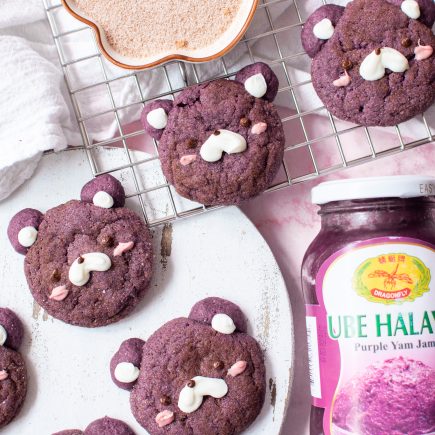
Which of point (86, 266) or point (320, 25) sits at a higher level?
point (320, 25)

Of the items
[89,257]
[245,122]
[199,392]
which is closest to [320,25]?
[245,122]

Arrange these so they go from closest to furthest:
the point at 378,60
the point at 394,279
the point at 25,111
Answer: the point at 394,279 < the point at 378,60 < the point at 25,111

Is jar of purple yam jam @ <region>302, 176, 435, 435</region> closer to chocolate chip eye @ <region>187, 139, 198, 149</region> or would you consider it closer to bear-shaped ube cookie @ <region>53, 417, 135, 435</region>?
chocolate chip eye @ <region>187, 139, 198, 149</region>

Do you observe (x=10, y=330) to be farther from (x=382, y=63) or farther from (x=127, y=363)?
(x=382, y=63)

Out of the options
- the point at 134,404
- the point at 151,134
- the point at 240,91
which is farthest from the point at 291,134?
the point at 134,404

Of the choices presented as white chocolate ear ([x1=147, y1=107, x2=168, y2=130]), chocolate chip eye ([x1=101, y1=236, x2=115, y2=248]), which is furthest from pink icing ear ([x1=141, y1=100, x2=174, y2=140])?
chocolate chip eye ([x1=101, y1=236, x2=115, y2=248])

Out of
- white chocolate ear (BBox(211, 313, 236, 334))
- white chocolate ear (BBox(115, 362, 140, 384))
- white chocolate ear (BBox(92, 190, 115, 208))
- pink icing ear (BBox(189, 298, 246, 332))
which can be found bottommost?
white chocolate ear (BBox(115, 362, 140, 384))

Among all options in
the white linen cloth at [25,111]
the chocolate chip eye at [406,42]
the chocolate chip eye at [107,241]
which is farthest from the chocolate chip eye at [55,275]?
the chocolate chip eye at [406,42]
